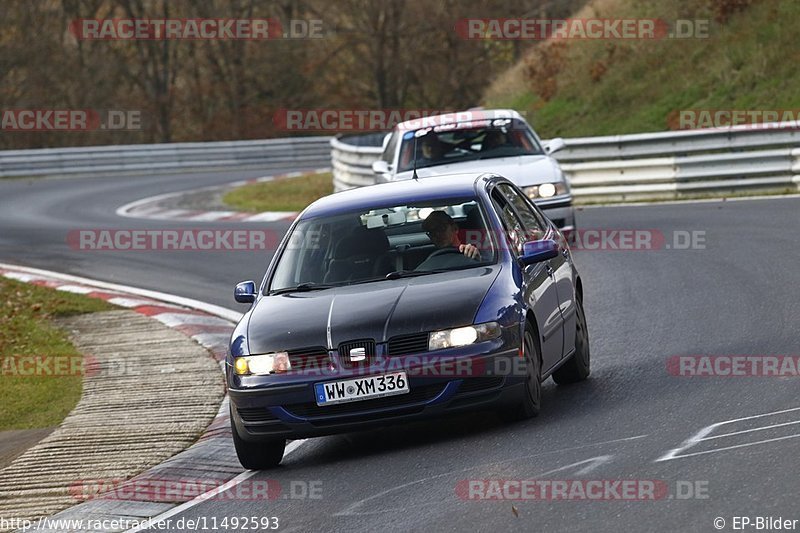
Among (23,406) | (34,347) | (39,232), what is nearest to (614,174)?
(39,232)

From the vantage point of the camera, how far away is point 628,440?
7520 mm

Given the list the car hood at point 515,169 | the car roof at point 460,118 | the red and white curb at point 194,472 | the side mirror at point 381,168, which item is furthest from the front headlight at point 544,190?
the red and white curb at point 194,472

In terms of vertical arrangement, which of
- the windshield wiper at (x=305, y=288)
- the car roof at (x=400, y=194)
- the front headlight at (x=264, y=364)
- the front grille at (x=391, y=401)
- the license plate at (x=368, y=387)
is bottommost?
the front grille at (x=391, y=401)

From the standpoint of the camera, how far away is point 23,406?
1123 cm

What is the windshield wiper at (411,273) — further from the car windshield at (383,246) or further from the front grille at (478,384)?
the front grille at (478,384)

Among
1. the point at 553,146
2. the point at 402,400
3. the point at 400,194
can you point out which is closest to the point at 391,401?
the point at 402,400

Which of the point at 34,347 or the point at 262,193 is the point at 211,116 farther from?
the point at 34,347

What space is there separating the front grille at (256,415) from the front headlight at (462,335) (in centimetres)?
97

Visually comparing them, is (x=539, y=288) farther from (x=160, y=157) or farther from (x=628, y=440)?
(x=160, y=157)

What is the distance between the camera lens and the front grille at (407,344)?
789 cm

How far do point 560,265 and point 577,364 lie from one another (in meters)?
0.65

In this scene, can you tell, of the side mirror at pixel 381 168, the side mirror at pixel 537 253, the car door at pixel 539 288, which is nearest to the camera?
the car door at pixel 539 288

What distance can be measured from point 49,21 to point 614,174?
124 feet

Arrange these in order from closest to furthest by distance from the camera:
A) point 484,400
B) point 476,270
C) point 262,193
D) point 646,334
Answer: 1. point 484,400
2. point 476,270
3. point 646,334
4. point 262,193
